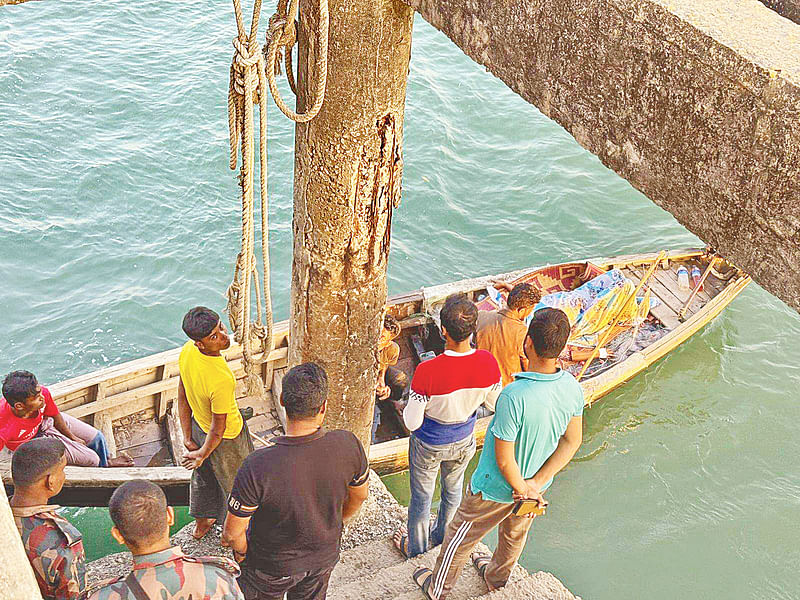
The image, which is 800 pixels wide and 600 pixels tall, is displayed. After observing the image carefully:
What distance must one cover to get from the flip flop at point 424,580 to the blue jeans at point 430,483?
0.25m

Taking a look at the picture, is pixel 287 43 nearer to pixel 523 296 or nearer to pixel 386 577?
pixel 523 296

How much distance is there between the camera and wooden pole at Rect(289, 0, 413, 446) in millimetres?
3305

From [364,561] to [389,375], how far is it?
2244mm

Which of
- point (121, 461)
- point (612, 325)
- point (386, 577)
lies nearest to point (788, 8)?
point (386, 577)

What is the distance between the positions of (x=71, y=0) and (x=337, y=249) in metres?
14.1

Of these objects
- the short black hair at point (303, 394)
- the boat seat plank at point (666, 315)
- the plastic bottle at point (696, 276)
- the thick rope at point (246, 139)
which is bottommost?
the boat seat plank at point (666, 315)

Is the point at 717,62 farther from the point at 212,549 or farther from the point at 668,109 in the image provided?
the point at 212,549

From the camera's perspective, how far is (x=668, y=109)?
1.78 m

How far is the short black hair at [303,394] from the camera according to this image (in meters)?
3.13

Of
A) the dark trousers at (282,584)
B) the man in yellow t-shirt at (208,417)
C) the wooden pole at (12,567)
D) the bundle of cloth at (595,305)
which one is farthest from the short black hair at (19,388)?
the bundle of cloth at (595,305)

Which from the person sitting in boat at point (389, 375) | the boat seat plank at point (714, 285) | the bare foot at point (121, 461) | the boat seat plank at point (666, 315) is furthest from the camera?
the boat seat plank at point (714, 285)

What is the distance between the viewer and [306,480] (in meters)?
3.18

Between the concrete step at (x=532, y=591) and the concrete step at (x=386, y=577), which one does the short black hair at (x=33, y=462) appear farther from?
the concrete step at (x=532, y=591)

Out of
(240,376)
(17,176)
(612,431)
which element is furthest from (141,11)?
(612,431)
